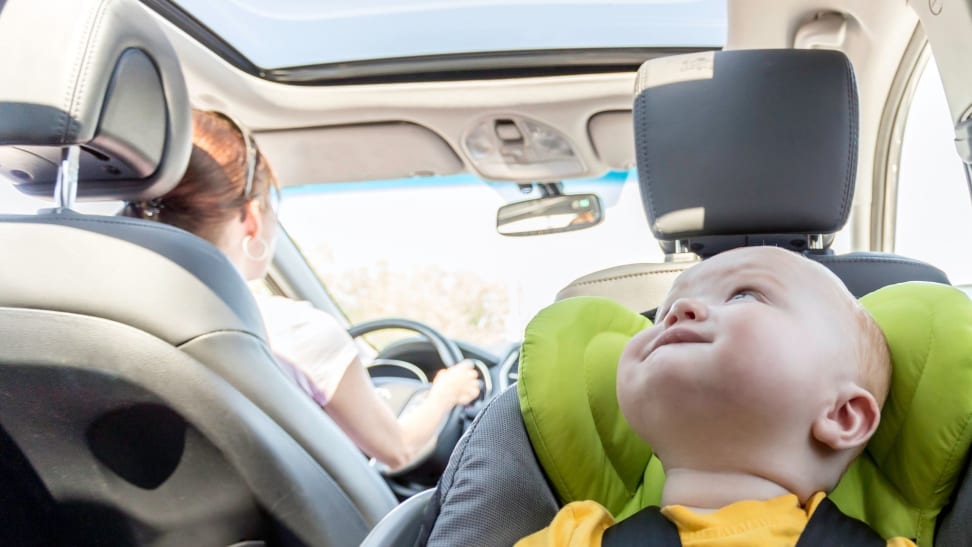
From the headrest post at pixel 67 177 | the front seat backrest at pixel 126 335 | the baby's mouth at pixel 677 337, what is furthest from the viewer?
the headrest post at pixel 67 177

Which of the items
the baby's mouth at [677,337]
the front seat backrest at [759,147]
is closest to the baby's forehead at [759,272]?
the baby's mouth at [677,337]

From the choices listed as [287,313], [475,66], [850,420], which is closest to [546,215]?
[475,66]

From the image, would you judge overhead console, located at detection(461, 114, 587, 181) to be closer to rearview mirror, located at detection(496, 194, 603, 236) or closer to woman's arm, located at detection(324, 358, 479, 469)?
rearview mirror, located at detection(496, 194, 603, 236)

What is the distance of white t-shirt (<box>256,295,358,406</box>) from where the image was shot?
2090 mm

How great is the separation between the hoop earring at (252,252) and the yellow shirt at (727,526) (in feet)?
3.93

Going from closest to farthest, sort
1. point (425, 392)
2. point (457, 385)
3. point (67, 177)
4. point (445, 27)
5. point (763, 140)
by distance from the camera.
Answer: point (67, 177) → point (763, 140) → point (457, 385) → point (425, 392) → point (445, 27)

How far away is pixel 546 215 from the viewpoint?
3650mm

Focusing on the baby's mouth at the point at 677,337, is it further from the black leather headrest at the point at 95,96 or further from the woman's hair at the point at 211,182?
the woman's hair at the point at 211,182

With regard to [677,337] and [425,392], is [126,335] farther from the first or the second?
[425,392]

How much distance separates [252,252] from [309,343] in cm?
28

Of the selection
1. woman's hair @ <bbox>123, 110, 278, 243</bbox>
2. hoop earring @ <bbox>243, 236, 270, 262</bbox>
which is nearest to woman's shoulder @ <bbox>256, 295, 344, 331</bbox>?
hoop earring @ <bbox>243, 236, 270, 262</bbox>

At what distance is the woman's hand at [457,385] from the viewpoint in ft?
9.18

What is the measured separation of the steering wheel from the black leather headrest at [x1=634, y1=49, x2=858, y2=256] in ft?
3.97

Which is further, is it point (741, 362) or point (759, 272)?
point (759, 272)
